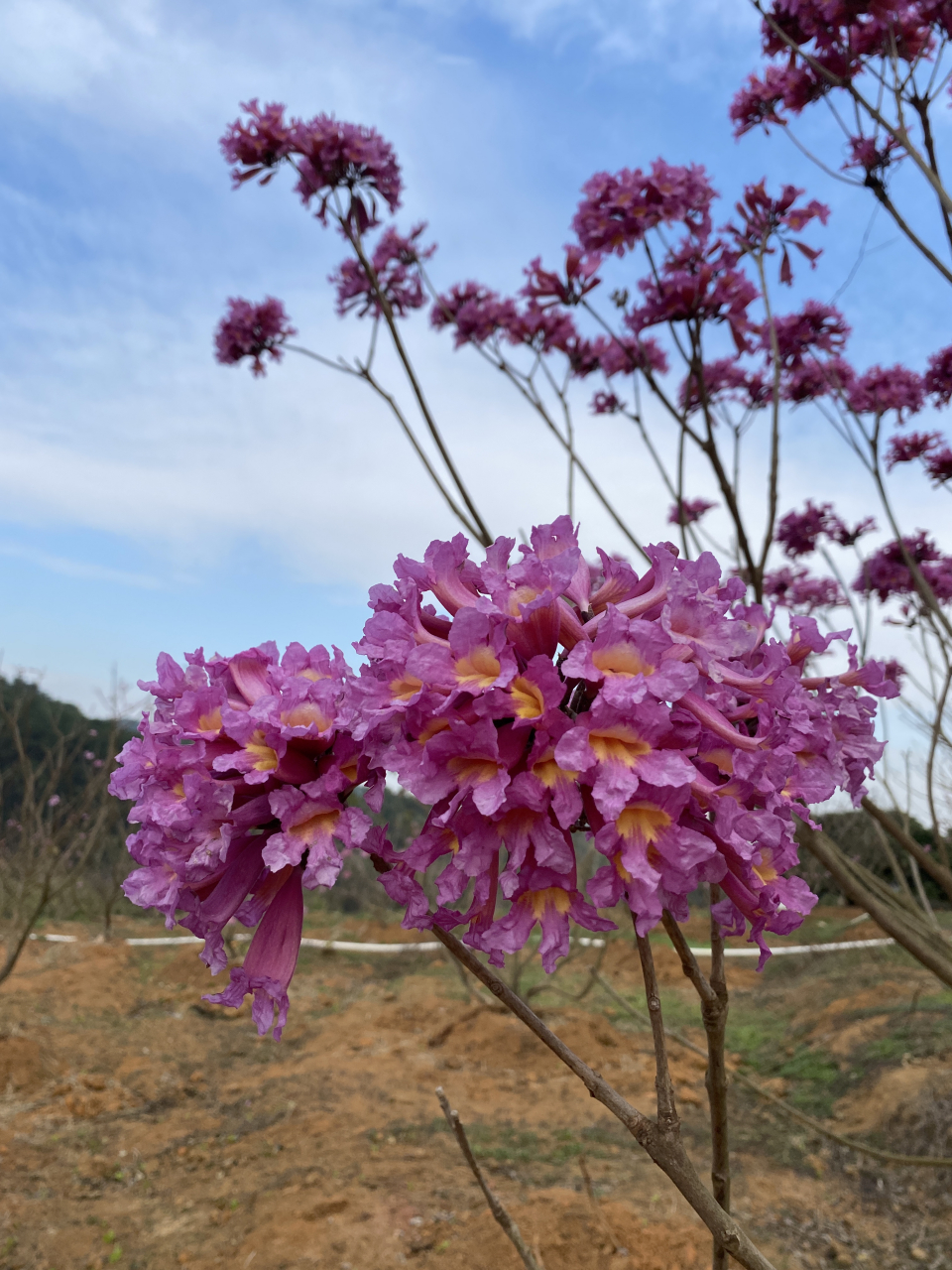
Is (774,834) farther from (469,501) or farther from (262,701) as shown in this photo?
(469,501)

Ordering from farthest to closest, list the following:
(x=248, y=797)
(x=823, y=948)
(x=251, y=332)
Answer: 1. (x=823, y=948)
2. (x=251, y=332)
3. (x=248, y=797)

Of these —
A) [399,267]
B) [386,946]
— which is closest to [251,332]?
[399,267]

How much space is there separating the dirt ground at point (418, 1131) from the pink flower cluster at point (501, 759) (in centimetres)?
209

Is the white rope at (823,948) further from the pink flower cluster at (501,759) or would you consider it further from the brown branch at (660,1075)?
the pink flower cluster at (501,759)

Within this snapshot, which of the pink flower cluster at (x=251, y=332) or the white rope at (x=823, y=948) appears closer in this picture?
the pink flower cluster at (x=251, y=332)

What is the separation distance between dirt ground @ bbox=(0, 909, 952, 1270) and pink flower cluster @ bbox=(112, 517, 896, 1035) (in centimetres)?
209

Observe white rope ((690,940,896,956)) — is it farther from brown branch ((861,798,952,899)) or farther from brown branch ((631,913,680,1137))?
brown branch ((631,913,680,1137))

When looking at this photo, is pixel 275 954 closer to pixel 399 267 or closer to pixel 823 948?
pixel 399 267

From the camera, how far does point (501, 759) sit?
0.82 metres

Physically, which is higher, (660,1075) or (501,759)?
(501,759)

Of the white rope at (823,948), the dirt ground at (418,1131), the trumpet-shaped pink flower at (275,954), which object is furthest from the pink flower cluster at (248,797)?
the white rope at (823,948)

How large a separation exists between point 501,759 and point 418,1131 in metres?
6.16

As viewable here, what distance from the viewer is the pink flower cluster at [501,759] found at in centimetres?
81

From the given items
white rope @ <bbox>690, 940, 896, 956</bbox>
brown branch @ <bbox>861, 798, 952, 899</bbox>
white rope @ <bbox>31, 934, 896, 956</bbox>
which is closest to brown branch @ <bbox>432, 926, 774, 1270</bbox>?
brown branch @ <bbox>861, 798, 952, 899</bbox>
